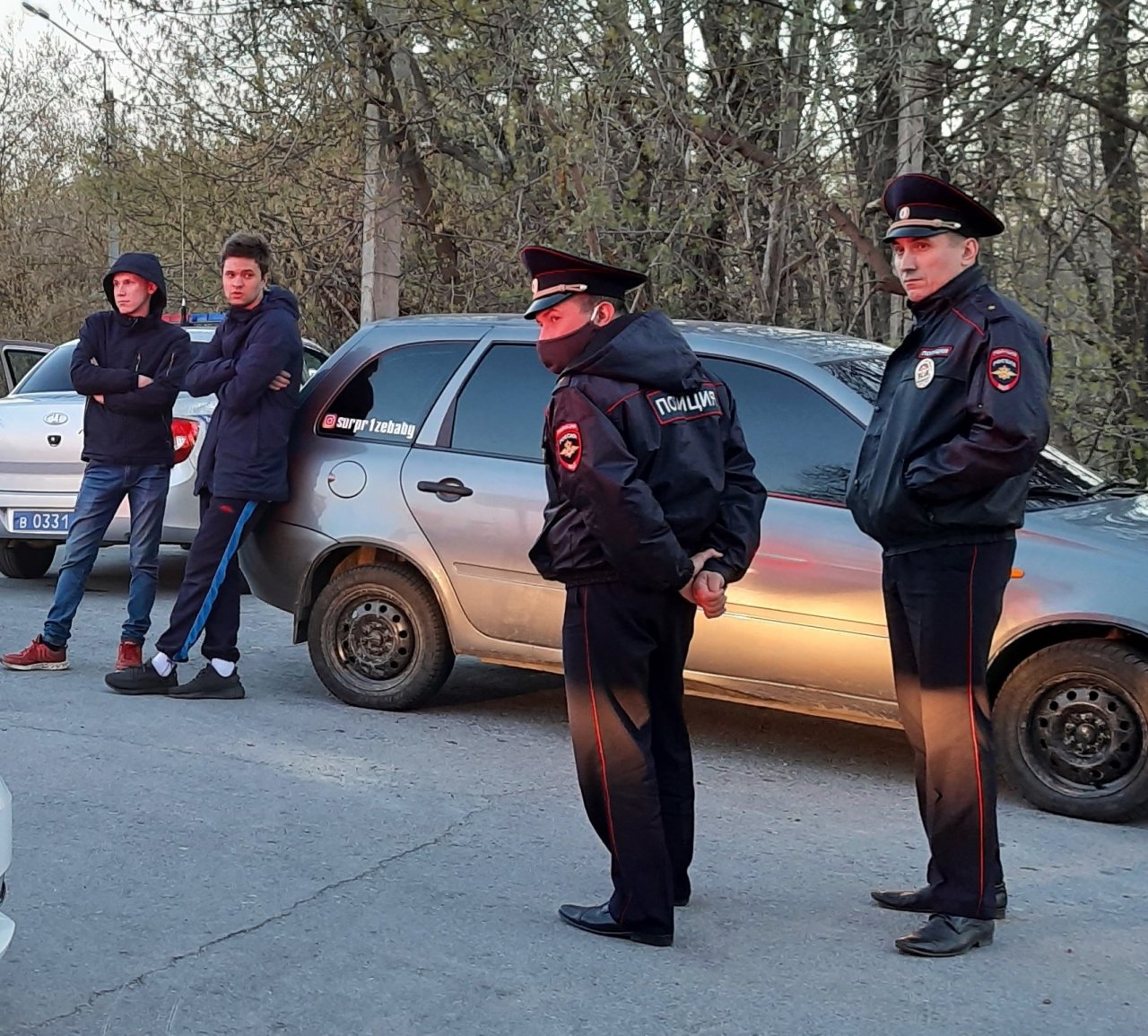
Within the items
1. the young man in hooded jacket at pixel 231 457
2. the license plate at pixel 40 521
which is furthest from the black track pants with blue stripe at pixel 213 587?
the license plate at pixel 40 521

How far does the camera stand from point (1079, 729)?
17.8 ft

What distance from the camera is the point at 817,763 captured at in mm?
6195

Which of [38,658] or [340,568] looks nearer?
[340,568]

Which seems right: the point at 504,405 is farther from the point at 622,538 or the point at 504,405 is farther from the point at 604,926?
the point at 604,926

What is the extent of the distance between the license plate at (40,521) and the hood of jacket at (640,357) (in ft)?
19.7

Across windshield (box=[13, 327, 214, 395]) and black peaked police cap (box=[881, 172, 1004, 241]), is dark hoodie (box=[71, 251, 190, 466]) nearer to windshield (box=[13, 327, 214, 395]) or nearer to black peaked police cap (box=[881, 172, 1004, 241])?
windshield (box=[13, 327, 214, 395])

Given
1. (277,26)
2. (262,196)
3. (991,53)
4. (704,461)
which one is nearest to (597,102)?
(991,53)

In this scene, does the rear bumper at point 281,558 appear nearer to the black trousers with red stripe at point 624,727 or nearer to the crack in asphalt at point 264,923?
the crack in asphalt at point 264,923

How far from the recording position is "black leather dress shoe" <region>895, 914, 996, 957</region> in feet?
13.5

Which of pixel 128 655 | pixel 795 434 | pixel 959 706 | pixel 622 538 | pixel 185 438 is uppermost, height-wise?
pixel 795 434

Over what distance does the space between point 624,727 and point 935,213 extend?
1.59 metres

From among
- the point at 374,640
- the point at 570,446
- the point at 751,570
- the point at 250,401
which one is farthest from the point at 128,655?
the point at 570,446

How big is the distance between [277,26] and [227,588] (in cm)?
817

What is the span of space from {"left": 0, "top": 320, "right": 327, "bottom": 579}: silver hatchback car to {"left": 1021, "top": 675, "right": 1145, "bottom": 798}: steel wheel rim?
5310 mm
